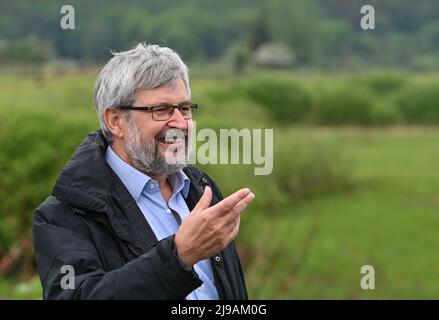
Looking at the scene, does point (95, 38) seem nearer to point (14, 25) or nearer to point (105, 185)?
point (14, 25)

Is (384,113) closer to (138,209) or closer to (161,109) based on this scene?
(161,109)

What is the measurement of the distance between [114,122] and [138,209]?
39cm

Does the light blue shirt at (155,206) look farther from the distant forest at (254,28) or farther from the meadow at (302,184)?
the distant forest at (254,28)

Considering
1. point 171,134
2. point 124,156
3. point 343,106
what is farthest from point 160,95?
point 343,106

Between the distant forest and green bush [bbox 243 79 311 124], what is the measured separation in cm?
1415

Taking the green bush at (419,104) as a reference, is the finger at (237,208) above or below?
below

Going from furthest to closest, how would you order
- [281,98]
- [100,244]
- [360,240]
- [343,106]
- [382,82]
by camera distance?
[382,82], [343,106], [281,98], [360,240], [100,244]

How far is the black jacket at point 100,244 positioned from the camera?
7.97 ft

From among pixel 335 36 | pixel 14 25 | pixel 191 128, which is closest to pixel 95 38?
pixel 14 25

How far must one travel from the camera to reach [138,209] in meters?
2.78

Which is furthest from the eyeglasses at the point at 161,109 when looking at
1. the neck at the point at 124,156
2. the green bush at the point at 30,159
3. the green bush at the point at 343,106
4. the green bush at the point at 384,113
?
the green bush at the point at 384,113

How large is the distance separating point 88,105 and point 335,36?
87.2 metres

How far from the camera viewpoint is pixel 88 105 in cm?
1593

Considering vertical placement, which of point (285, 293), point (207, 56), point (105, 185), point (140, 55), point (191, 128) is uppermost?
point (207, 56)
